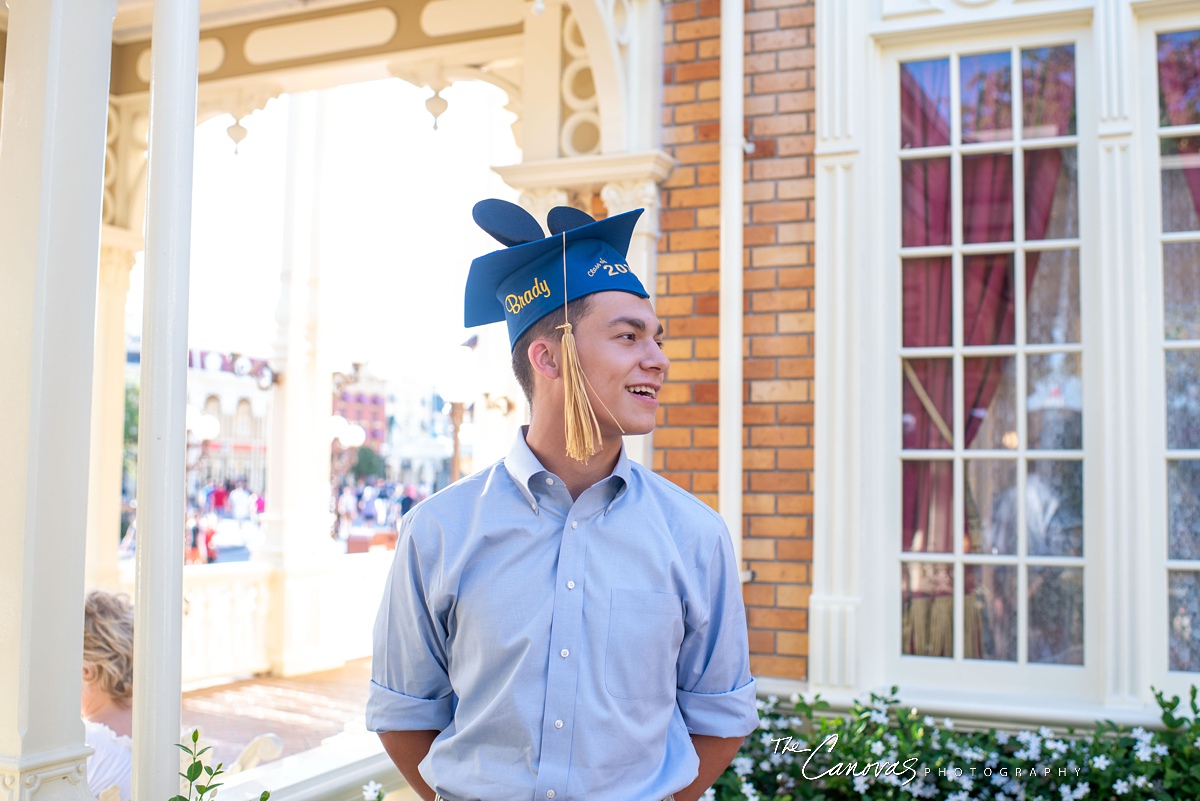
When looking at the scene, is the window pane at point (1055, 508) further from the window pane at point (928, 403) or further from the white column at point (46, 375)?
the white column at point (46, 375)

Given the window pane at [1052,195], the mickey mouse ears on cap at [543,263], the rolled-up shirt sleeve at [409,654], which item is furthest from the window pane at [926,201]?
the rolled-up shirt sleeve at [409,654]

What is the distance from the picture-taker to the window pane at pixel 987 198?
3.83m

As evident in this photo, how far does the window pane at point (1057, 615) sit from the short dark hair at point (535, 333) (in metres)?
2.66

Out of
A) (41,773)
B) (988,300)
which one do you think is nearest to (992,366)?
(988,300)

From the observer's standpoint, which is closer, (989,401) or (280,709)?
(989,401)

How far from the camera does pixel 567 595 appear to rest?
156cm

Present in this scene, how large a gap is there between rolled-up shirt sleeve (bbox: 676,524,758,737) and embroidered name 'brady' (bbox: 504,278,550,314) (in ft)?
1.61

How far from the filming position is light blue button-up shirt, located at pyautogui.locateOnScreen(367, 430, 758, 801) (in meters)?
1.53

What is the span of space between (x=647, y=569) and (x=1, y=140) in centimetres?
142

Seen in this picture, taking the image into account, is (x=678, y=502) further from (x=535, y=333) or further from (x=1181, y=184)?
(x=1181, y=184)

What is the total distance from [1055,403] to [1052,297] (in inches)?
15.2

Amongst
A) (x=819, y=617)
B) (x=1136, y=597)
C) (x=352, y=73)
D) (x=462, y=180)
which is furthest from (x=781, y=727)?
(x=462, y=180)

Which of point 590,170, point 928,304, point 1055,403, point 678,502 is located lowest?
point 678,502

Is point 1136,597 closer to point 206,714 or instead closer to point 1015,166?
point 1015,166
